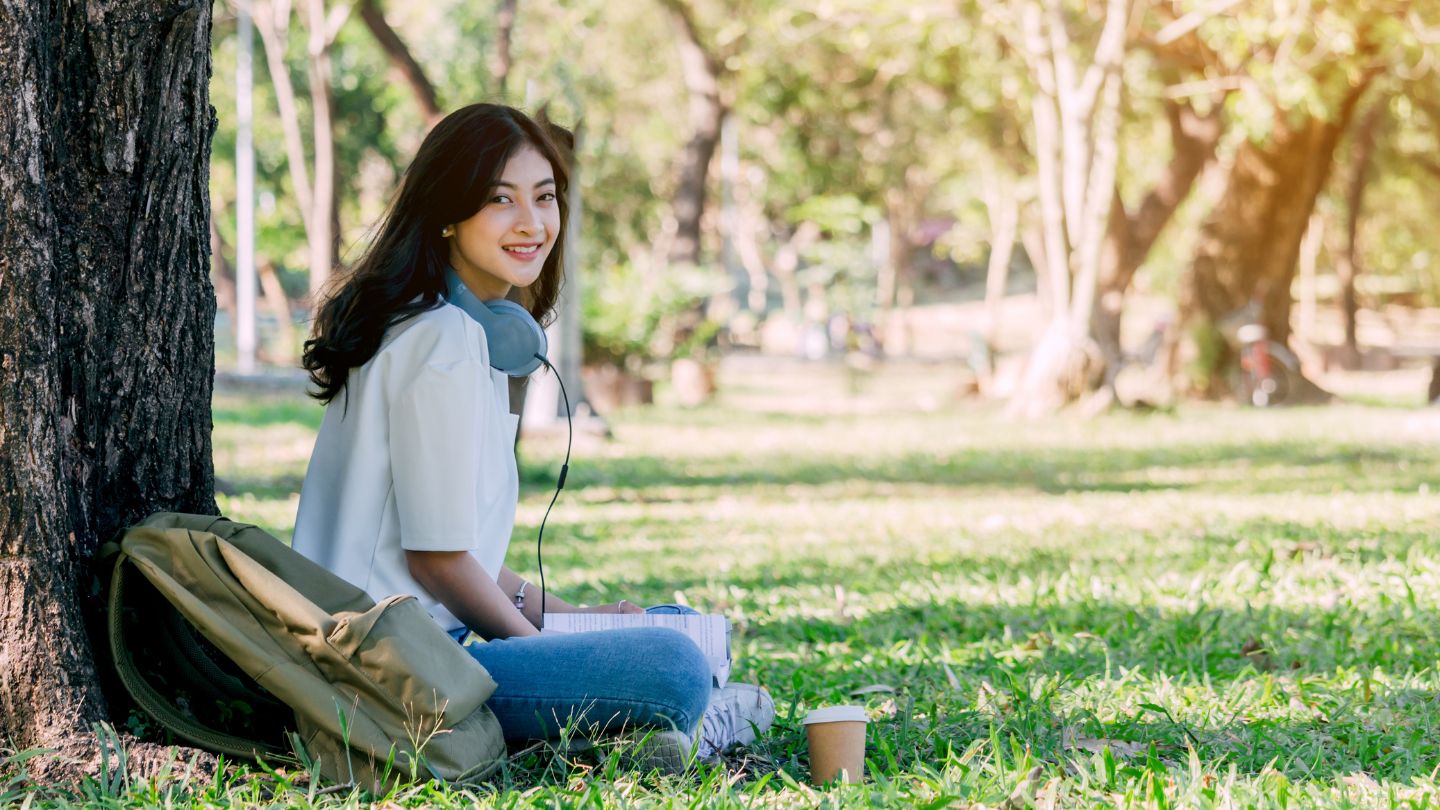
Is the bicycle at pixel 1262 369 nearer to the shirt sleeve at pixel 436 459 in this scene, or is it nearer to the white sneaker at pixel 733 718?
the white sneaker at pixel 733 718

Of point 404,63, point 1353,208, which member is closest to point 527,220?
point 404,63

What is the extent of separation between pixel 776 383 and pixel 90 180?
1149 inches

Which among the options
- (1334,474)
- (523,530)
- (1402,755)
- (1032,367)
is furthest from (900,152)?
(1402,755)

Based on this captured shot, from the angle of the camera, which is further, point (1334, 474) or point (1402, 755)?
point (1334, 474)

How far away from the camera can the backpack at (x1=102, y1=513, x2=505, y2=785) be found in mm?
3062

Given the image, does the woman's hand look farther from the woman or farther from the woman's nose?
the woman's nose

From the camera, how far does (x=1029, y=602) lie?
6.29m

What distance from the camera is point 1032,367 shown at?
19938mm

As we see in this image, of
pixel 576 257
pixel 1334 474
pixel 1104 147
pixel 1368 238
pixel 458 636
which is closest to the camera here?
pixel 458 636

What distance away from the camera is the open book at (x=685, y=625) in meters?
3.71

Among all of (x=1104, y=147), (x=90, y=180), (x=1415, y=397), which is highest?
(x=1104, y=147)

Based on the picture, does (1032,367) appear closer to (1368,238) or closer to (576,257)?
(576,257)

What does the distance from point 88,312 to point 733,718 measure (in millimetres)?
1628

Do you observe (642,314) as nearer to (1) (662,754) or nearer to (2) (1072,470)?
(2) (1072,470)
